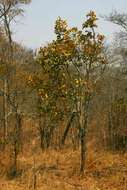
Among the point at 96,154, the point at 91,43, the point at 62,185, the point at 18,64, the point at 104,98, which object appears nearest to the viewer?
the point at 62,185

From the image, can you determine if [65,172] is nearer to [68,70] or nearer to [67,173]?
[67,173]

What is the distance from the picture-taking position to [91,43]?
1798 cm

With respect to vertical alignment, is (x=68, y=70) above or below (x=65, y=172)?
above

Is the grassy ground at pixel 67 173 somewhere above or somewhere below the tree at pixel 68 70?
below

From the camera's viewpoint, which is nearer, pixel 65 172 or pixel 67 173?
pixel 67 173

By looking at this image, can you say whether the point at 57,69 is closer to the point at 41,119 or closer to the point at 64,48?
the point at 64,48

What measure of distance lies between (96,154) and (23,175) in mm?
4576

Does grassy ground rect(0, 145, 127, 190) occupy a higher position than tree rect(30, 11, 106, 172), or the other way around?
tree rect(30, 11, 106, 172)

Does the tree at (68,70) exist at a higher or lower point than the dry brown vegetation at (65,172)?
higher

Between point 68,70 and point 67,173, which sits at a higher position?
point 68,70

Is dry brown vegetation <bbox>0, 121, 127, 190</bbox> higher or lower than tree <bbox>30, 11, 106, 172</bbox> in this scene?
lower

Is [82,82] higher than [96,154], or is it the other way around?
[82,82]

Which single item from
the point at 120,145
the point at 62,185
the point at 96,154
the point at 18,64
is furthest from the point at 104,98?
the point at 62,185

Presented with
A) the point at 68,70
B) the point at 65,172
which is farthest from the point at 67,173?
the point at 68,70
